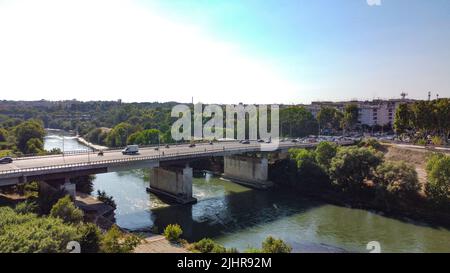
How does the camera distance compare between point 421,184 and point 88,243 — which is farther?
point 421,184

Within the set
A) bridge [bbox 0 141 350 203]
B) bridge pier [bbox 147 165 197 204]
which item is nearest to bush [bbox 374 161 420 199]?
bridge [bbox 0 141 350 203]

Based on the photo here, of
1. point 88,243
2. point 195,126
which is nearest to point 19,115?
point 195,126

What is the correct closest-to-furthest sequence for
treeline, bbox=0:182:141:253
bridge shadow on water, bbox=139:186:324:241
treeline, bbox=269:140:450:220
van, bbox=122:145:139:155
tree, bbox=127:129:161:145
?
treeline, bbox=0:182:141:253, bridge shadow on water, bbox=139:186:324:241, treeline, bbox=269:140:450:220, van, bbox=122:145:139:155, tree, bbox=127:129:161:145

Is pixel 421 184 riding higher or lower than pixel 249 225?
higher

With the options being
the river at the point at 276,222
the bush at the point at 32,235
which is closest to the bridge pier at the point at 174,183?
the river at the point at 276,222

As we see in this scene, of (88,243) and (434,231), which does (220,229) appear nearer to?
(88,243)
